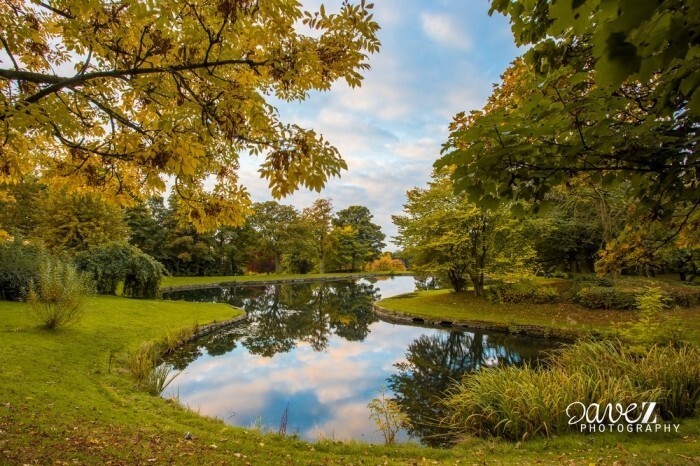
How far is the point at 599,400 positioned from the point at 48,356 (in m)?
10.2

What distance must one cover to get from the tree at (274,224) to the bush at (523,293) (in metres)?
31.6

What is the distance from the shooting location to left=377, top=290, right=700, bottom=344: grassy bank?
14234 mm

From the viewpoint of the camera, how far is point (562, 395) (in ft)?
18.6

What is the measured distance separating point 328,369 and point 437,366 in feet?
10.6

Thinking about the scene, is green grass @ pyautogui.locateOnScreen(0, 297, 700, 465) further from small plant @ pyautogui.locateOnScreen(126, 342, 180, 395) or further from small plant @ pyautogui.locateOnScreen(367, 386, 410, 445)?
small plant @ pyautogui.locateOnScreen(367, 386, 410, 445)

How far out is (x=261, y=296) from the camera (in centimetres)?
2772

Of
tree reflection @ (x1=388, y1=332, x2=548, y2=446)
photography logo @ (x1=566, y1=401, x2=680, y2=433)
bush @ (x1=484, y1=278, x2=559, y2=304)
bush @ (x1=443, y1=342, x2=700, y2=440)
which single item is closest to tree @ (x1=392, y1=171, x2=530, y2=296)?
bush @ (x1=484, y1=278, x2=559, y2=304)

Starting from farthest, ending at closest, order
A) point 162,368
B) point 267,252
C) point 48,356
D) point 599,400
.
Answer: point 267,252 → point 162,368 → point 48,356 → point 599,400

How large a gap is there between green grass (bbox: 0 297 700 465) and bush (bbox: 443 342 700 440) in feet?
1.24

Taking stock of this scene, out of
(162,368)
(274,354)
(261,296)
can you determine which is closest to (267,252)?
(261,296)

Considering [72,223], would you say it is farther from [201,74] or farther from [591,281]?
[591,281]

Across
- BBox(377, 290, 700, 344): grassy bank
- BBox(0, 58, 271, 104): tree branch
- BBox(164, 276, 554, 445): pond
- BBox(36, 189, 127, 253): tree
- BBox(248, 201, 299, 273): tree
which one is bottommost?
BBox(164, 276, 554, 445): pond

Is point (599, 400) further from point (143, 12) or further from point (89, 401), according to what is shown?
point (89, 401)

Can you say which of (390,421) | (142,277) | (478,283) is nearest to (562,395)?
(390,421)
